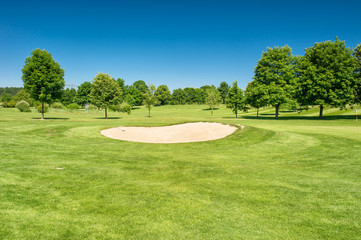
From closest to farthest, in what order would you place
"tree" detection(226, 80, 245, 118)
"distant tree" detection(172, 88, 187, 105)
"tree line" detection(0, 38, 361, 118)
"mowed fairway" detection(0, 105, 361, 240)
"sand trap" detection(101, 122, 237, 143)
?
1. "mowed fairway" detection(0, 105, 361, 240)
2. "sand trap" detection(101, 122, 237, 143)
3. "tree line" detection(0, 38, 361, 118)
4. "tree" detection(226, 80, 245, 118)
5. "distant tree" detection(172, 88, 187, 105)

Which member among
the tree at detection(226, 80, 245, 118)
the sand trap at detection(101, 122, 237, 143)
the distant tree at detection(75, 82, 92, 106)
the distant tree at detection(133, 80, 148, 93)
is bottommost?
the sand trap at detection(101, 122, 237, 143)

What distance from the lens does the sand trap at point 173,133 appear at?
69.7 feet

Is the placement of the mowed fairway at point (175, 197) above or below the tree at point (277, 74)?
below

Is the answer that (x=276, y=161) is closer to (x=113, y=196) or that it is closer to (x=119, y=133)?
(x=113, y=196)

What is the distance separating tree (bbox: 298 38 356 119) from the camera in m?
41.2

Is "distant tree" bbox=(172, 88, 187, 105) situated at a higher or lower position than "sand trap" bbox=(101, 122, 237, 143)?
higher

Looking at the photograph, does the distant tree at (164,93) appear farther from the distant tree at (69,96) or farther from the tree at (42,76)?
the tree at (42,76)

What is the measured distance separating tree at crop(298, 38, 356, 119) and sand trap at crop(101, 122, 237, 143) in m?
27.7

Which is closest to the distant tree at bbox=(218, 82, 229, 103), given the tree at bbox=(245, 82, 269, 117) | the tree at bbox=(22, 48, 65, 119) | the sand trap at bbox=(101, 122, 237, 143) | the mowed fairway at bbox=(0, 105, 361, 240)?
the tree at bbox=(245, 82, 269, 117)

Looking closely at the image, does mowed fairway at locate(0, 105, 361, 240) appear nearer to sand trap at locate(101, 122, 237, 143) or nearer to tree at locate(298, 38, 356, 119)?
sand trap at locate(101, 122, 237, 143)

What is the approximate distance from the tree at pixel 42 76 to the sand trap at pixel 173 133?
2322 cm

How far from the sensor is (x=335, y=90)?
136 feet

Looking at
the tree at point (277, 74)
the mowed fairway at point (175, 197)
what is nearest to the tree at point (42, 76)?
the mowed fairway at point (175, 197)

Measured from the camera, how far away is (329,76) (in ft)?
137
